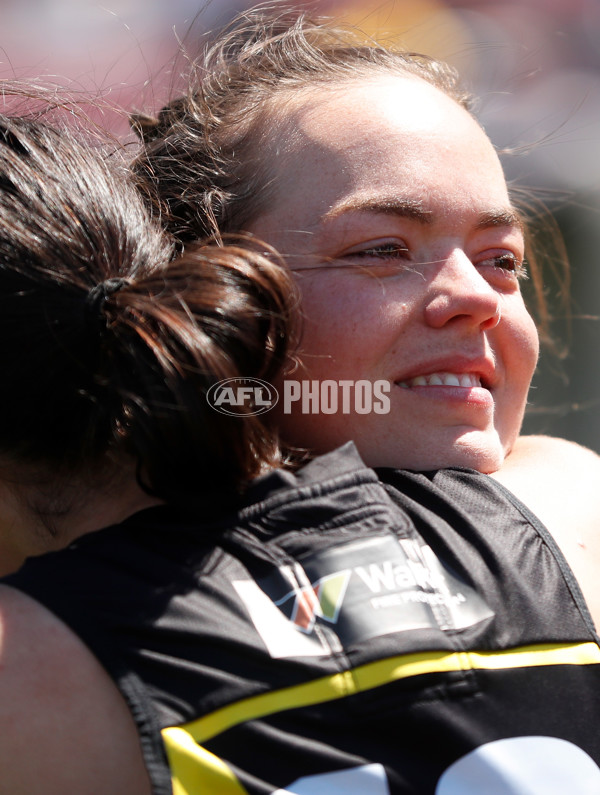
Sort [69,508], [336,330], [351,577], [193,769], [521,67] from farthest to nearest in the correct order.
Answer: [521,67] → [336,330] → [69,508] → [351,577] → [193,769]

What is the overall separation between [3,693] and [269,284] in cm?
49

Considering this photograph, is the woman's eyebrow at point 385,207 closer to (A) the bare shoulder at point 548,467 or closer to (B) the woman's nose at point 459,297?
(B) the woman's nose at point 459,297

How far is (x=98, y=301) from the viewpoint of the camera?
34.7 inches

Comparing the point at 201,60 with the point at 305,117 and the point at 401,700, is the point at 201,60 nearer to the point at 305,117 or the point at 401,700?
the point at 305,117

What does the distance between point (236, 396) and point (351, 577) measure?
0.23 meters

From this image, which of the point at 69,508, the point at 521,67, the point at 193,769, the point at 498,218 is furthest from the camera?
the point at 521,67

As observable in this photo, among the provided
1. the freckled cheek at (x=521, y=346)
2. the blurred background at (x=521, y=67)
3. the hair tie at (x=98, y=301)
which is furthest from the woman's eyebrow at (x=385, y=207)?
the blurred background at (x=521, y=67)

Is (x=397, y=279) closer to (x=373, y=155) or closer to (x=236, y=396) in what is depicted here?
(x=373, y=155)

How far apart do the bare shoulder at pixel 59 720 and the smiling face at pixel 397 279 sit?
1.61 ft

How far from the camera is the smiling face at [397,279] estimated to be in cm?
111

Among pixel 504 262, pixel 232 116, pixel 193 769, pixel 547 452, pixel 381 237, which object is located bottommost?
pixel 547 452

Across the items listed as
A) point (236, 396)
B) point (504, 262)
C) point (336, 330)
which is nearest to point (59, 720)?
point (236, 396)

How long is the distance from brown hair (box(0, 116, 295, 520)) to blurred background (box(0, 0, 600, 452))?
5.21 feet

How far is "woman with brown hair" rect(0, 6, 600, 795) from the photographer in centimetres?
74
